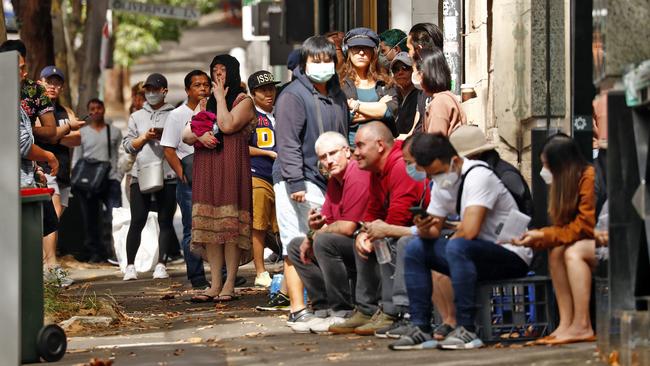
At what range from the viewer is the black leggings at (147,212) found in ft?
56.7

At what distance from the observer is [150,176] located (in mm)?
17172

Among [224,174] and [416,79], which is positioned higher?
[416,79]

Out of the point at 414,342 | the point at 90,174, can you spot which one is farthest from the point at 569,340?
the point at 90,174

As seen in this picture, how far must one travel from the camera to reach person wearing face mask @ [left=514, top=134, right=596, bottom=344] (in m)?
9.89

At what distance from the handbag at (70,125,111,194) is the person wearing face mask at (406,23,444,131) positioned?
8.13m

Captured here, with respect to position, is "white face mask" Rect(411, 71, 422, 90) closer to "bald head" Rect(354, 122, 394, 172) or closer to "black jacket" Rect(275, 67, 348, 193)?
"black jacket" Rect(275, 67, 348, 193)

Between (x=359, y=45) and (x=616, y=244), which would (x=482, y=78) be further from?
(x=616, y=244)

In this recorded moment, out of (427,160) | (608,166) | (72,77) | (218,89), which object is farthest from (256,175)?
(72,77)

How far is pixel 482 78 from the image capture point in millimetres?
14555

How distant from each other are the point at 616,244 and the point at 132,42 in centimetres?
5052

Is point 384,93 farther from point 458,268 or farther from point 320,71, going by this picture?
point 458,268

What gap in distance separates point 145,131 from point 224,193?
3.31 m

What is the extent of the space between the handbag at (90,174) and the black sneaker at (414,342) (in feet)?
35.8

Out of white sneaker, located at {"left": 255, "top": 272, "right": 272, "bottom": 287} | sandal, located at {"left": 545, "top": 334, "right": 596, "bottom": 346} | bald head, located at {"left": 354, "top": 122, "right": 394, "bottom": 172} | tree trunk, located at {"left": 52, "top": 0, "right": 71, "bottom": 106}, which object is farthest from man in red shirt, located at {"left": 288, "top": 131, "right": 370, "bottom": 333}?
tree trunk, located at {"left": 52, "top": 0, "right": 71, "bottom": 106}
